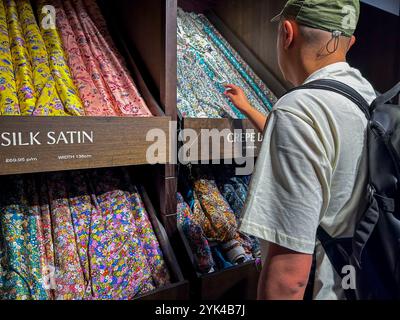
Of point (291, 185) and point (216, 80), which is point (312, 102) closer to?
point (291, 185)

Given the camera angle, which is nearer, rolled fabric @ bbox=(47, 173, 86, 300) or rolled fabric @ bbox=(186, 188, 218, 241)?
rolled fabric @ bbox=(47, 173, 86, 300)

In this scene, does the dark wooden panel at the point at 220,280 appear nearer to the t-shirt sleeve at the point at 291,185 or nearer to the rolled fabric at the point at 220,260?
the rolled fabric at the point at 220,260

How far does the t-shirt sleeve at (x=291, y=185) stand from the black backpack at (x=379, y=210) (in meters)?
0.09

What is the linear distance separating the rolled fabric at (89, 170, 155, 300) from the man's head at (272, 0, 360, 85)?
74cm

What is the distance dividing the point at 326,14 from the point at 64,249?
0.95 metres

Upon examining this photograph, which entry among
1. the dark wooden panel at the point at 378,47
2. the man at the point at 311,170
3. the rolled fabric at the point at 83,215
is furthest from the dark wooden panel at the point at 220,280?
the dark wooden panel at the point at 378,47

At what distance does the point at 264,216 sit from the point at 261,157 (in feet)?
→ 0.40

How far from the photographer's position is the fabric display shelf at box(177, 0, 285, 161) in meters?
1.08

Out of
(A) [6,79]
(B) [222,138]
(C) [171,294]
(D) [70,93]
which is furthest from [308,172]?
(A) [6,79]

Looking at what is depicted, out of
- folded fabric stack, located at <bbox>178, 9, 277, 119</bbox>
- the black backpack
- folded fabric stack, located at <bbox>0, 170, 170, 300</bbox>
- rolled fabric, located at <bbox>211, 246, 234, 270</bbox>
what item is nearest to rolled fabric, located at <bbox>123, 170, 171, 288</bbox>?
folded fabric stack, located at <bbox>0, 170, 170, 300</bbox>

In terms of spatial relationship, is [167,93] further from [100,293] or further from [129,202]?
[100,293]

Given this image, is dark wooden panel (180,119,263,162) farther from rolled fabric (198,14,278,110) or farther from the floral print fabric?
rolled fabric (198,14,278,110)

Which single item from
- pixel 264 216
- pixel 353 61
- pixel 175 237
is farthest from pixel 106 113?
pixel 353 61

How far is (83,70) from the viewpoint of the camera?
3.29 ft
